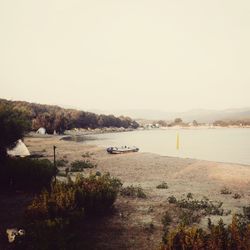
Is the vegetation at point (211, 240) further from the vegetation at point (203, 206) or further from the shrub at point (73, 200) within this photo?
the vegetation at point (203, 206)

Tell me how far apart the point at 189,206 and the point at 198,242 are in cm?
738

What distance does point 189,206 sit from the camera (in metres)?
14.6

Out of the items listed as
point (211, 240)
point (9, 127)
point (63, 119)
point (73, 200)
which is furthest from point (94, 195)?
point (63, 119)

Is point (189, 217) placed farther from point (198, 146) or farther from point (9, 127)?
point (198, 146)

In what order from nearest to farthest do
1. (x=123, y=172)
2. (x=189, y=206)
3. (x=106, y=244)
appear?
(x=106, y=244) < (x=189, y=206) < (x=123, y=172)

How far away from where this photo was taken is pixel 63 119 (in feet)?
398

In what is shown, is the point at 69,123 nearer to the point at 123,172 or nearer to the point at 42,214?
the point at 123,172

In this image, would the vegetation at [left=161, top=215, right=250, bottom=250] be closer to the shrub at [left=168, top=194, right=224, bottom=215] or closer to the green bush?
the shrub at [left=168, top=194, right=224, bottom=215]

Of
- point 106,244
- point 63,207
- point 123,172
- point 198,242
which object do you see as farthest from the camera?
point 123,172

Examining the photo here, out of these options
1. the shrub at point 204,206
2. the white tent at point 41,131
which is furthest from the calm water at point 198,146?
the shrub at point 204,206

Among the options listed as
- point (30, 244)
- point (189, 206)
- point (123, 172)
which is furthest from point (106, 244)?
point (123, 172)

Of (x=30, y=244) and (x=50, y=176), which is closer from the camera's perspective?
(x=30, y=244)

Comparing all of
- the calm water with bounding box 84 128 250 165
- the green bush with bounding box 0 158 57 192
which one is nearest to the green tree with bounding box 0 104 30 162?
the green bush with bounding box 0 158 57 192

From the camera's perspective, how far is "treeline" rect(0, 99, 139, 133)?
112m
